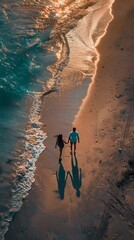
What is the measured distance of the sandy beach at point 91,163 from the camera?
570 inches

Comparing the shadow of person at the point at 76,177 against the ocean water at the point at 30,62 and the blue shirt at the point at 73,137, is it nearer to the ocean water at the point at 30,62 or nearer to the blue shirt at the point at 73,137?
the blue shirt at the point at 73,137

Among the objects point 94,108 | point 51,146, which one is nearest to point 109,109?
point 94,108

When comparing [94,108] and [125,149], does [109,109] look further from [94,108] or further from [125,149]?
[125,149]

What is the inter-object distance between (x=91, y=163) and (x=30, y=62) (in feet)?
33.7

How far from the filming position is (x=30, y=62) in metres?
25.1

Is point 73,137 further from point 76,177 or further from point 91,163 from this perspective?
point 76,177

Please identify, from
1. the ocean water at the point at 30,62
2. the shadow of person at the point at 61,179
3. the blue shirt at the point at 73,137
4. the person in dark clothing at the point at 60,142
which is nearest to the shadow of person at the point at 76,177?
the shadow of person at the point at 61,179

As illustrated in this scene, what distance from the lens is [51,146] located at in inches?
720

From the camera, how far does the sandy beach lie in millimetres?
14477

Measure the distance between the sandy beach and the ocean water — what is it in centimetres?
57

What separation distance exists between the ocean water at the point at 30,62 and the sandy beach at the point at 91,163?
57 cm

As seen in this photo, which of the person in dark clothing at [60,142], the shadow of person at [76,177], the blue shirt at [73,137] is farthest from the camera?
the blue shirt at [73,137]

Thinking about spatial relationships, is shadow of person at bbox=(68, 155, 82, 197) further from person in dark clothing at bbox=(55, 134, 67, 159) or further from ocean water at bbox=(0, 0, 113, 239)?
ocean water at bbox=(0, 0, 113, 239)

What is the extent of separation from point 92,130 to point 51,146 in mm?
2175
